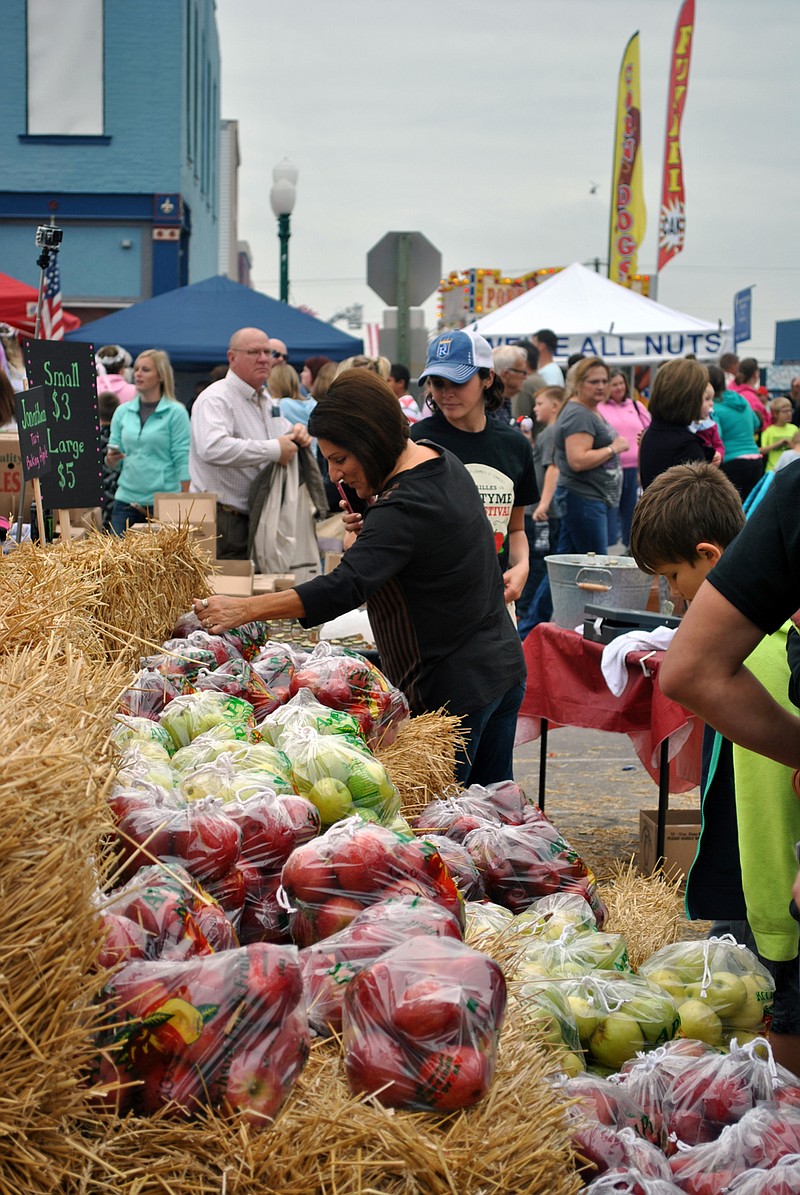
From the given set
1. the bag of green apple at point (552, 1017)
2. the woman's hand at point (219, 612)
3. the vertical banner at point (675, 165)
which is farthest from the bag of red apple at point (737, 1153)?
the vertical banner at point (675, 165)

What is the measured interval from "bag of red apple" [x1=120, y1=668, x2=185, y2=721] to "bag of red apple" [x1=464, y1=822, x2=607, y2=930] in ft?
3.11

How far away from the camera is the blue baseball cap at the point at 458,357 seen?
4.94 m

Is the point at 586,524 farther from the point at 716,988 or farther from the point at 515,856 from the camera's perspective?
the point at 716,988

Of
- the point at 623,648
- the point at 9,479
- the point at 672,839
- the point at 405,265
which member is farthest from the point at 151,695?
the point at 405,265

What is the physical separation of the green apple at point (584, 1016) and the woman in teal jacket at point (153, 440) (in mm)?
7071

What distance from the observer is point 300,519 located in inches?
296

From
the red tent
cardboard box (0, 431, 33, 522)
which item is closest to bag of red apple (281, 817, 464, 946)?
cardboard box (0, 431, 33, 522)

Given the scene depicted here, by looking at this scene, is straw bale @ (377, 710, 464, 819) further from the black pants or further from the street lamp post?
the street lamp post

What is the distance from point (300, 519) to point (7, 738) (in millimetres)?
5949

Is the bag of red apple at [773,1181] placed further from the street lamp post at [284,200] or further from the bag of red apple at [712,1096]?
the street lamp post at [284,200]

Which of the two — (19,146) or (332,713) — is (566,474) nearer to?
(332,713)

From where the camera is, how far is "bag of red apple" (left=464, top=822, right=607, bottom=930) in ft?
9.56

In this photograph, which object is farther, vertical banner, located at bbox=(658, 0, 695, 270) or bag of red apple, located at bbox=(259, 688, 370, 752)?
vertical banner, located at bbox=(658, 0, 695, 270)

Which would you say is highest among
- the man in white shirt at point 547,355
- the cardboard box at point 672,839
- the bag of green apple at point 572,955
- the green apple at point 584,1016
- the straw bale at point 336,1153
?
the man in white shirt at point 547,355
